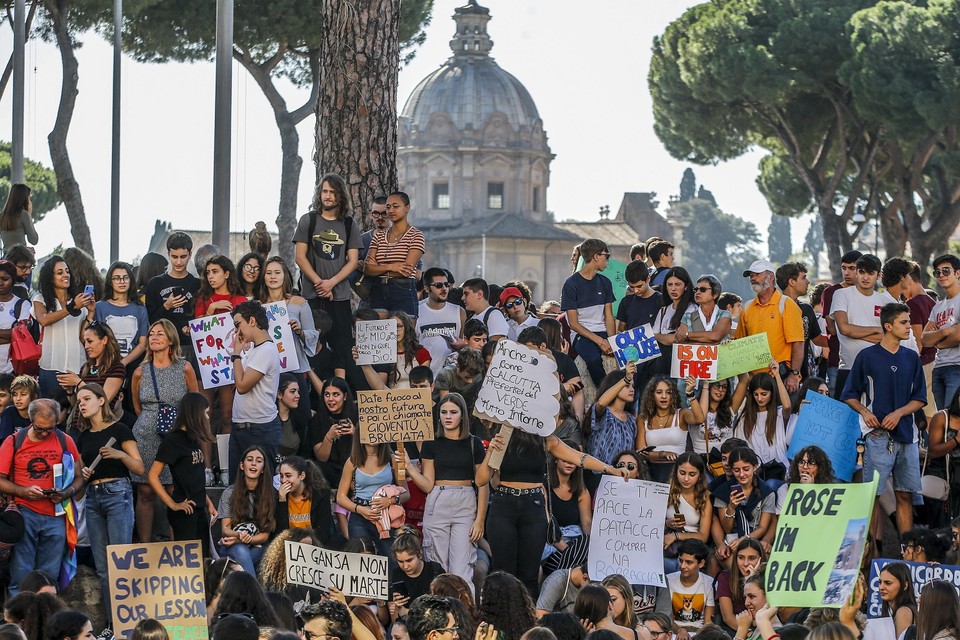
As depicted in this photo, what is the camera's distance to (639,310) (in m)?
12.7

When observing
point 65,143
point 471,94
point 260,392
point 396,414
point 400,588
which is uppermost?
point 471,94

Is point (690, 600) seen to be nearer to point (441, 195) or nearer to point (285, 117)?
point (285, 117)

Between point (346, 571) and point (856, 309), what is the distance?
5.21 meters

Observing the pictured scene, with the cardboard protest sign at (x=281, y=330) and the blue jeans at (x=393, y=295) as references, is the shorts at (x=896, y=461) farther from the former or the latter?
the cardboard protest sign at (x=281, y=330)

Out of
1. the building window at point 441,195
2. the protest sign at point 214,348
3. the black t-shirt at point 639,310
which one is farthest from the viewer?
the building window at point 441,195

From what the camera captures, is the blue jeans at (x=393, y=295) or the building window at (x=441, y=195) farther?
the building window at (x=441, y=195)

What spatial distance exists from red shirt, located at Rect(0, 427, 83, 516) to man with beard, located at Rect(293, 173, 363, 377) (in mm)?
2734

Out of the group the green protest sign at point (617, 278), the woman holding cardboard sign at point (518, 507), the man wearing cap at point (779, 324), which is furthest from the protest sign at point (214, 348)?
the green protest sign at point (617, 278)

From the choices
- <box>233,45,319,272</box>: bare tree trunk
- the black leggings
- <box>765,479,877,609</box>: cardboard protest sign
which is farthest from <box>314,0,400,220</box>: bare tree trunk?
<box>233,45,319,272</box>: bare tree trunk

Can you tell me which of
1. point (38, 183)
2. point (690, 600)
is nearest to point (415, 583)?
point (690, 600)

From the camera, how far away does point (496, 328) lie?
12922 mm

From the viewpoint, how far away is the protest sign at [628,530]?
10.5 m

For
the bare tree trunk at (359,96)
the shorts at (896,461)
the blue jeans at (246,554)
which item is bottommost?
the blue jeans at (246,554)

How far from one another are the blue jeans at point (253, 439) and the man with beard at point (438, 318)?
7.48ft
